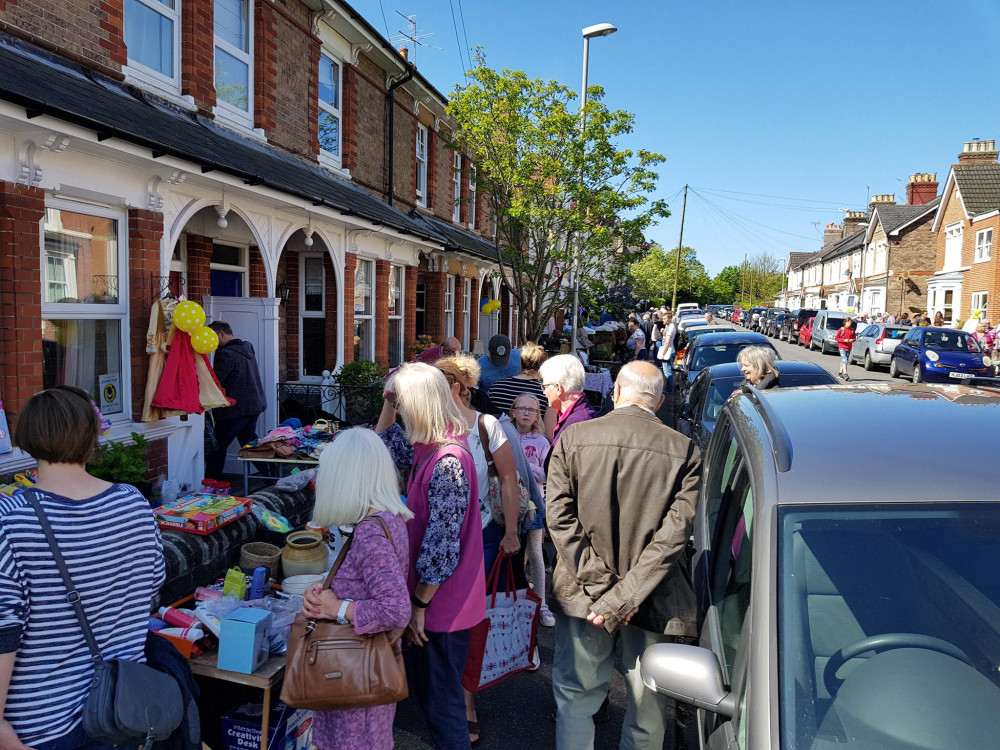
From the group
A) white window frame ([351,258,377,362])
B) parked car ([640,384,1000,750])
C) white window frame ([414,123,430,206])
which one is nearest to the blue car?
white window frame ([414,123,430,206])

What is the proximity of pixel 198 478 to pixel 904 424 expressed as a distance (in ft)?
20.0

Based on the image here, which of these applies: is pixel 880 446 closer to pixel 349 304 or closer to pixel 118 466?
pixel 118 466

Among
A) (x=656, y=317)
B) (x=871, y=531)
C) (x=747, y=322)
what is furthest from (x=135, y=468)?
(x=747, y=322)

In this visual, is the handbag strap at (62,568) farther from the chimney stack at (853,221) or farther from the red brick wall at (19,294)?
the chimney stack at (853,221)

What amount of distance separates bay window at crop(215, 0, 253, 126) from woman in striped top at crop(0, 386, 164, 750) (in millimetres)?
7169

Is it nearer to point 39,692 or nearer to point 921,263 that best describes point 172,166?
point 39,692

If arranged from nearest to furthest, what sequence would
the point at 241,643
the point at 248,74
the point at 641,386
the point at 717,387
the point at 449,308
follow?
the point at 241,643 → the point at 641,386 → the point at 717,387 → the point at 248,74 → the point at 449,308

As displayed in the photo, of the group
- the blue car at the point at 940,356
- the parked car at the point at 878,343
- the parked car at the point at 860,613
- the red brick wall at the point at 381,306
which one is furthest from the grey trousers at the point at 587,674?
the parked car at the point at 878,343

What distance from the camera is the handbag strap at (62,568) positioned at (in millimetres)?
2049

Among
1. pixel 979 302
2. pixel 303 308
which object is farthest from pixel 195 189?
pixel 979 302

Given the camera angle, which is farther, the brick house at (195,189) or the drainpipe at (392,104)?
the drainpipe at (392,104)

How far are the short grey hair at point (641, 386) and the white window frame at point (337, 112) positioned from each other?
880 centimetres

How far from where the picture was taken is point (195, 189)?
6.41 metres

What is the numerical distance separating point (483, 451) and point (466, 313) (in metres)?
14.4
